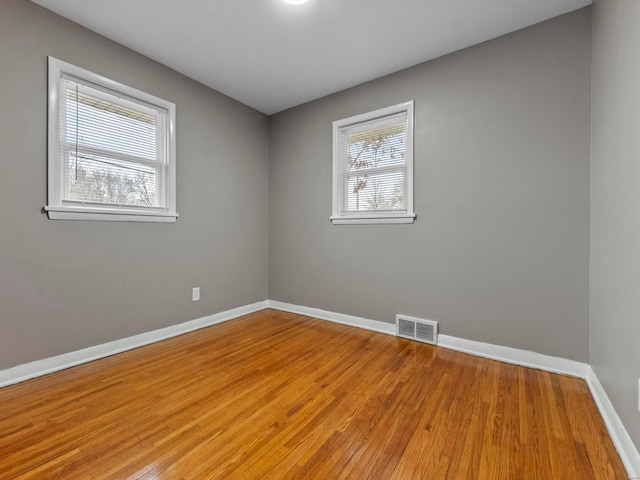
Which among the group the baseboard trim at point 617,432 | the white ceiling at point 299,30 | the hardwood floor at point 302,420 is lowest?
the hardwood floor at point 302,420

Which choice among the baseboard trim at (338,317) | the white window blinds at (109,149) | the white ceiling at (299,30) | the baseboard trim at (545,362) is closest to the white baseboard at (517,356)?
the baseboard trim at (545,362)

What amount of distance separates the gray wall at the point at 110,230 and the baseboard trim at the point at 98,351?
0.05 meters

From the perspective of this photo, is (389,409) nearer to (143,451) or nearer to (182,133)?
(143,451)

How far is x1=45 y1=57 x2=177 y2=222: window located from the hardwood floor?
1.25 meters

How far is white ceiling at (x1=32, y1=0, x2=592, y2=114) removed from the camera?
1998mm

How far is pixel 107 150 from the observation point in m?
2.35

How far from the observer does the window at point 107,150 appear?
2.08 m

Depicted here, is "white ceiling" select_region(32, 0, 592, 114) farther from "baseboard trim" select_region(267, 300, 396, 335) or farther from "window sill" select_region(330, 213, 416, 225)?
"baseboard trim" select_region(267, 300, 396, 335)

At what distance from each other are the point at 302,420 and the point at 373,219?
1.97 metres

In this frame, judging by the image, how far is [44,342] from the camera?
2004mm

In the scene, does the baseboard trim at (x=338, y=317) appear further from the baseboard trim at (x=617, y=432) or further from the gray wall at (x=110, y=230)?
the baseboard trim at (x=617, y=432)

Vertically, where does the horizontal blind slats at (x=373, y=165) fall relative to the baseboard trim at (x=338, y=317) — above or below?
above

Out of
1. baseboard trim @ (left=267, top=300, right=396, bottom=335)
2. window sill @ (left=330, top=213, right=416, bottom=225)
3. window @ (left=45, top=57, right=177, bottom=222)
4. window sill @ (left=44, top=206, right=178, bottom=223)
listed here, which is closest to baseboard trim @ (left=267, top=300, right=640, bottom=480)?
baseboard trim @ (left=267, top=300, right=396, bottom=335)

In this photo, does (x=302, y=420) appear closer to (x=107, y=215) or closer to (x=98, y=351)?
(x=98, y=351)
